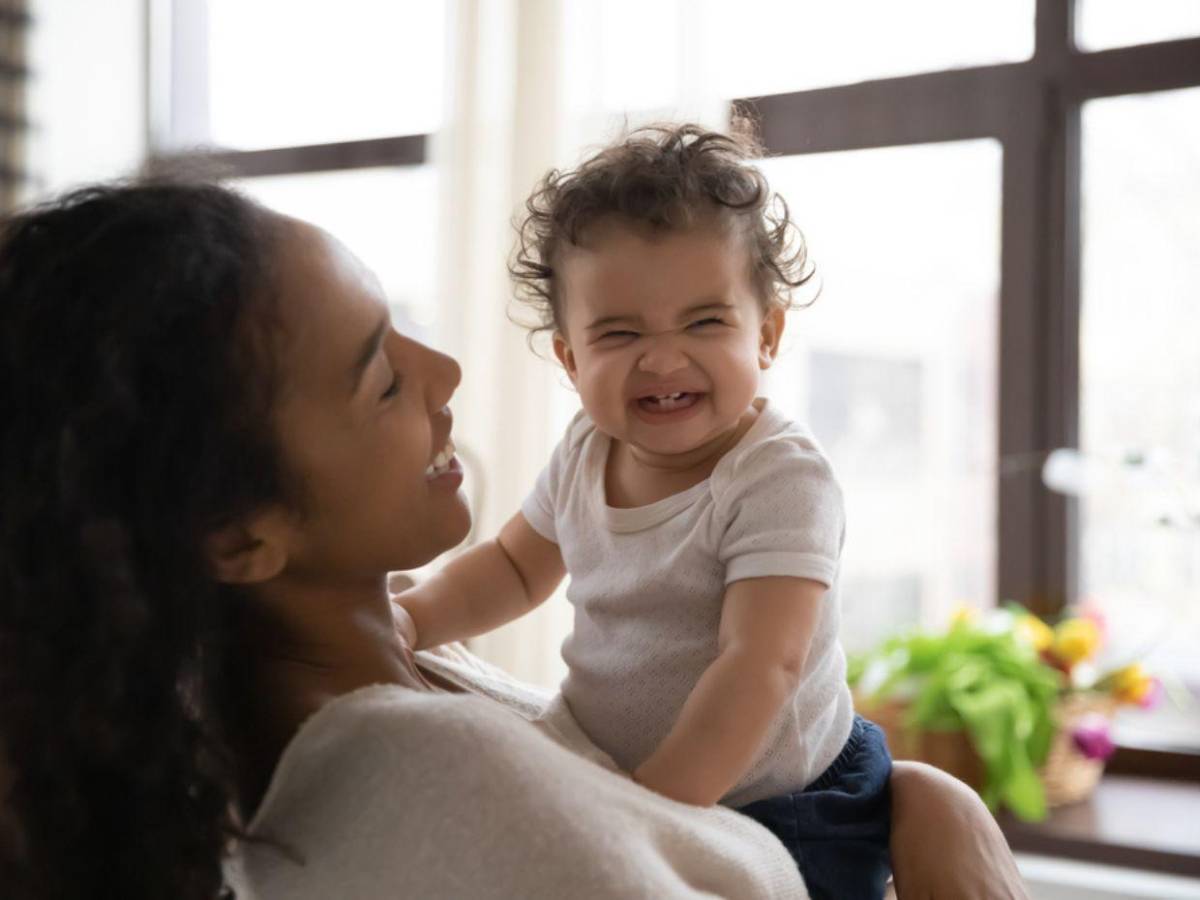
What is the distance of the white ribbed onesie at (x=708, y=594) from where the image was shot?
43.2 inches

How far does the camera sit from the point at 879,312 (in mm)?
2984

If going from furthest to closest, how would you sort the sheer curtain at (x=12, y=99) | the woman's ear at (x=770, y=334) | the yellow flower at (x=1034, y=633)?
the sheer curtain at (x=12, y=99), the yellow flower at (x=1034, y=633), the woman's ear at (x=770, y=334)

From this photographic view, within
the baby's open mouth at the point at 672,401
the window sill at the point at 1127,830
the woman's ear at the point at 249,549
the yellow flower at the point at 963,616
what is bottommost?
the window sill at the point at 1127,830

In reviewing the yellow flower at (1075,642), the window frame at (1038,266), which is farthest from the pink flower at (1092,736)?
the window frame at (1038,266)

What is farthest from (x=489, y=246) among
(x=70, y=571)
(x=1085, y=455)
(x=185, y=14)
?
(x=70, y=571)

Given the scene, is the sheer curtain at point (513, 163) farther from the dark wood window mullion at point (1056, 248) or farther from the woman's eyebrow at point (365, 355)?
the woman's eyebrow at point (365, 355)

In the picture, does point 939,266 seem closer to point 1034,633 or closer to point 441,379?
point 1034,633

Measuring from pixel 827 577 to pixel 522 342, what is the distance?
200 centimetres

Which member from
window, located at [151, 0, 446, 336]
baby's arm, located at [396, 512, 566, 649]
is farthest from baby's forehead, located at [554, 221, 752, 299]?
window, located at [151, 0, 446, 336]

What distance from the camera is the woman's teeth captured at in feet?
3.43

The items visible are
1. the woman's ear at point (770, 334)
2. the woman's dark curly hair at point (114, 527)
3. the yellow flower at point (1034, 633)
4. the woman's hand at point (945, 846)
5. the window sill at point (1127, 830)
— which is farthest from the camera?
the yellow flower at point (1034, 633)

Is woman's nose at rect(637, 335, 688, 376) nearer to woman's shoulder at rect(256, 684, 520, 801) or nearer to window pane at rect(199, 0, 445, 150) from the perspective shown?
woman's shoulder at rect(256, 684, 520, 801)

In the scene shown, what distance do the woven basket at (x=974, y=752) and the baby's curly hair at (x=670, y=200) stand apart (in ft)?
4.60

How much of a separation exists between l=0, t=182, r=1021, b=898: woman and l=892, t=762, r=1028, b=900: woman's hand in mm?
228
